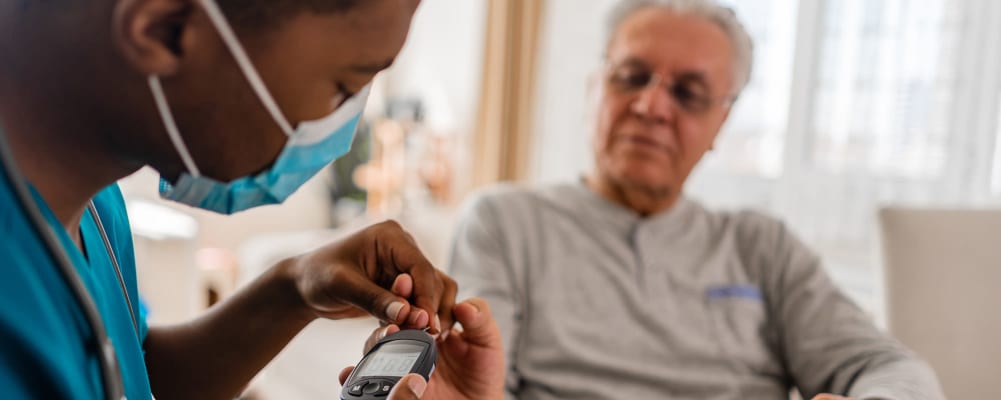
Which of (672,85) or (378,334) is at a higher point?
(672,85)

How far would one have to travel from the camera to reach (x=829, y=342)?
1.12 meters

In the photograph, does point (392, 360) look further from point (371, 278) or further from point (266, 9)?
point (266, 9)

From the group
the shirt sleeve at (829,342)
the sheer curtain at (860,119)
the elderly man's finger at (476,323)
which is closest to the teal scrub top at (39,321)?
the elderly man's finger at (476,323)

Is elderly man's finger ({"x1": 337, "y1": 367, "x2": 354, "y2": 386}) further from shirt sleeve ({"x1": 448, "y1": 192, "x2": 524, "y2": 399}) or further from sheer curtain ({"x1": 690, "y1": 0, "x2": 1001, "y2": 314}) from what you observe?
sheer curtain ({"x1": 690, "y1": 0, "x2": 1001, "y2": 314})

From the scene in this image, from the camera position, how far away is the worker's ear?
14.9 inches

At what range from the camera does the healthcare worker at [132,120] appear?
39 cm

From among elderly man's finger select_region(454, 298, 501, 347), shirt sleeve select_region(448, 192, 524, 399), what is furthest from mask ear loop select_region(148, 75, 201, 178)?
shirt sleeve select_region(448, 192, 524, 399)

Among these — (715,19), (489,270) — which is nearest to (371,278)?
(489,270)

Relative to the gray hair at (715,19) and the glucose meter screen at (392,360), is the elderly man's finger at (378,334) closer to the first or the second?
the glucose meter screen at (392,360)

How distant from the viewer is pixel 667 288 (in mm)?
1202

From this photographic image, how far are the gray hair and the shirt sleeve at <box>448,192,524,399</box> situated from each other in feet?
1.29

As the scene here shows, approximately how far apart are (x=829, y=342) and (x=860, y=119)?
1710 mm

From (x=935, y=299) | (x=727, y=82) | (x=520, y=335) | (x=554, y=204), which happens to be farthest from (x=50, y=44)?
(x=935, y=299)

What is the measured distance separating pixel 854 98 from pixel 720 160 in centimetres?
55
